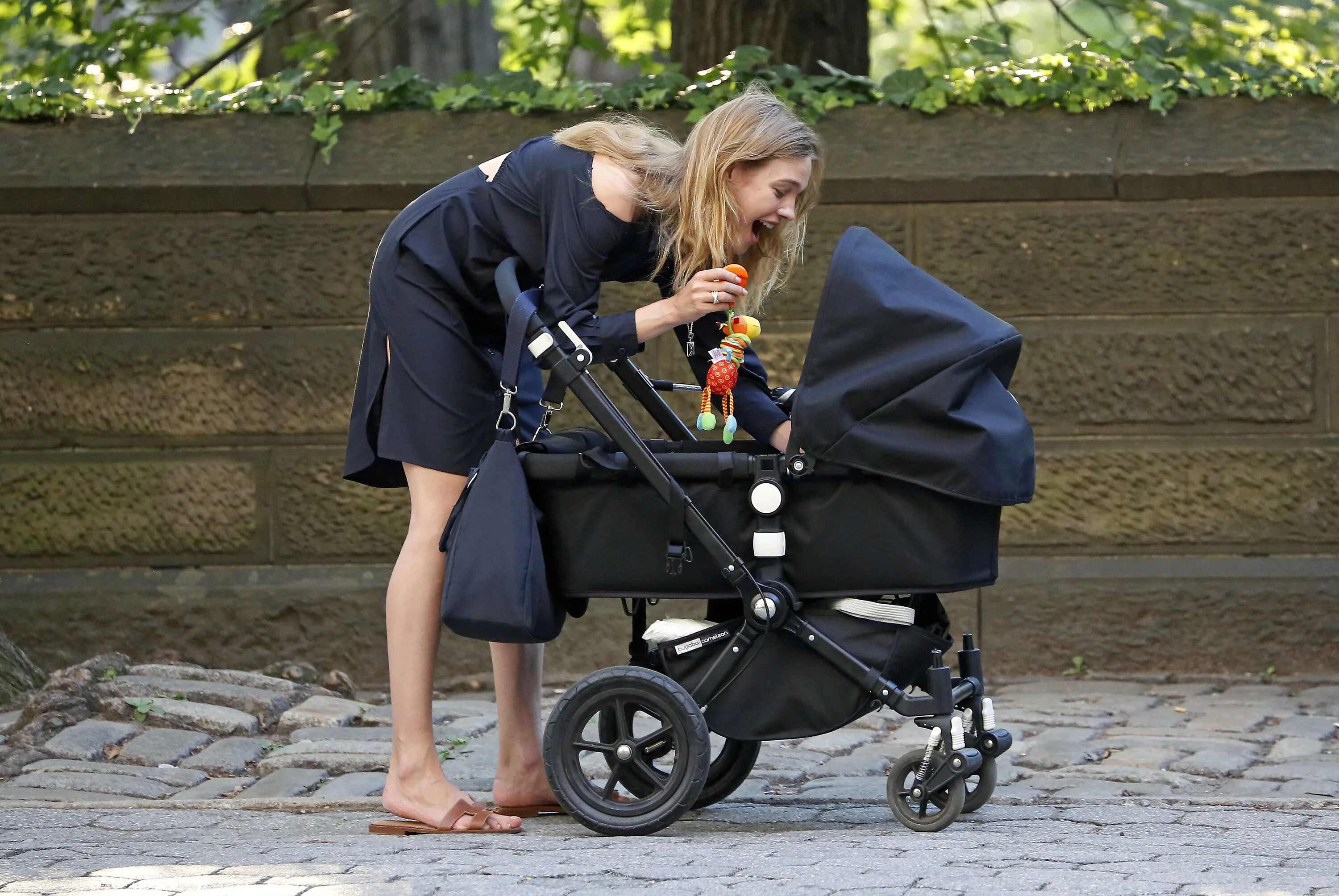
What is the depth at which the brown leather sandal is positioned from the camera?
3430 millimetres

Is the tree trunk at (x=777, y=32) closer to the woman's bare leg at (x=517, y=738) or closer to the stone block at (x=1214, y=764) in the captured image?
the stone block at (x=1214, y=764)

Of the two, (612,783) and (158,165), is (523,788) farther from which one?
(158,165)

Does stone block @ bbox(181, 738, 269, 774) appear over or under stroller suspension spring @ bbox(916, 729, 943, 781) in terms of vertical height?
under

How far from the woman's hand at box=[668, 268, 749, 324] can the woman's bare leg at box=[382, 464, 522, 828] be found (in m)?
0.65

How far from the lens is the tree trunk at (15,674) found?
16.0ft

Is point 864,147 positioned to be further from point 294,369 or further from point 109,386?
point 109,386

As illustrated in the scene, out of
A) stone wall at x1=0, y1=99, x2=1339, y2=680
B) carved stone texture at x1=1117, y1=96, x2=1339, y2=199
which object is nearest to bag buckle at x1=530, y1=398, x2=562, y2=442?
stone wall at x1=0, y1=99, x2=1339, y2=680

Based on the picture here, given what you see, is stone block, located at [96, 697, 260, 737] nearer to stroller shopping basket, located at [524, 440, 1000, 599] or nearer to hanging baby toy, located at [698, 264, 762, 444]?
stroller shopping basket, located at [524, 440, 1000, 599]

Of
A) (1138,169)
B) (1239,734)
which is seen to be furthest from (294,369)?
(1239,734)

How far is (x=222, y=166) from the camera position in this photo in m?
5.58

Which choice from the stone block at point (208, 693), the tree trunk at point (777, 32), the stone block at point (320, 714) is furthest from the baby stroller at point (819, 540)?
the tree trunk at point (777, 32)

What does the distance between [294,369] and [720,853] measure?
3020 millimetres

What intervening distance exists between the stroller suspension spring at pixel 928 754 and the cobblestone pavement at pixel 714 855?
0.12 m

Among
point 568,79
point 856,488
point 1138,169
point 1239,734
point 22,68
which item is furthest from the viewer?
point 568,79
